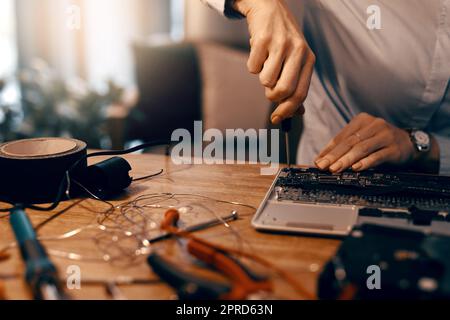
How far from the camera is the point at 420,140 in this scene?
→ 41.3 inches

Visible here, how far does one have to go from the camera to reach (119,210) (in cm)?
75

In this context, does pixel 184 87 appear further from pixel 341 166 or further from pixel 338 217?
pixel 338 217

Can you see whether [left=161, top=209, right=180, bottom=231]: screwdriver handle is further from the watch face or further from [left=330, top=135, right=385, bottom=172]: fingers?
the watch face

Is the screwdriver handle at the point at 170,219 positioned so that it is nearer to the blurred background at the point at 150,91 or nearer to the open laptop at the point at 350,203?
the open laptop at the point at 350,203

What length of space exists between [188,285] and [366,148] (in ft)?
1.75

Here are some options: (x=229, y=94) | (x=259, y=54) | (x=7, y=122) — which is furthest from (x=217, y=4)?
(x=7, y=122)

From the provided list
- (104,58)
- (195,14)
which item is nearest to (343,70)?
(195,14)

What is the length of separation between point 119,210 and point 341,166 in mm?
362

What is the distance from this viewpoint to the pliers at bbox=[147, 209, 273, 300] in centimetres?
48

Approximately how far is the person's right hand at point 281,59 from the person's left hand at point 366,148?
109 mm

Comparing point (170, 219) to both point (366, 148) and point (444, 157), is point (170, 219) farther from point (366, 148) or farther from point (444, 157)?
point (444, 157)

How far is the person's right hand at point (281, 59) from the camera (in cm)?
82

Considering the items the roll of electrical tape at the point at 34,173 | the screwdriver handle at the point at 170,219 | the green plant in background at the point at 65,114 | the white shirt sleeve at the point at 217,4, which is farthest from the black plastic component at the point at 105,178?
the green plant in background at the point at 65,114

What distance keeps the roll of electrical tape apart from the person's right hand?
12.0 inches
